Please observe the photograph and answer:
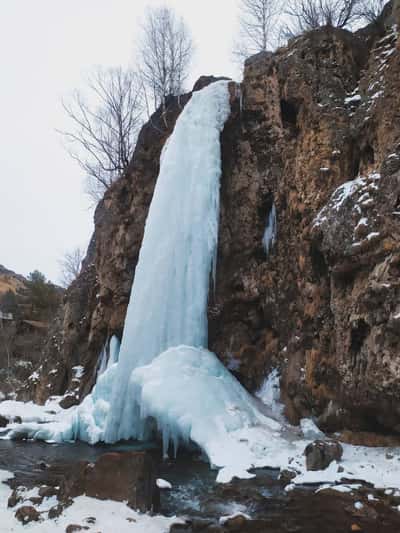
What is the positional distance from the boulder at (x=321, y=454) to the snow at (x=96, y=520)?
7.24 feet

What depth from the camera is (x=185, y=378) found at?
859 centimetres

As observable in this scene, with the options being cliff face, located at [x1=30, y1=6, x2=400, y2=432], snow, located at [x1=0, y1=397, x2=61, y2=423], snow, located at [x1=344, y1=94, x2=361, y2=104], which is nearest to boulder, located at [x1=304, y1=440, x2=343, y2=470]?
cliff face, located at [x1=30, y1=6, x2=400, y2=432]

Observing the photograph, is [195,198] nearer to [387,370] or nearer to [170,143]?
[170,143]

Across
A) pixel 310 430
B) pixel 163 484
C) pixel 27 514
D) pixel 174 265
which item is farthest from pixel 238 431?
pixel 27 514

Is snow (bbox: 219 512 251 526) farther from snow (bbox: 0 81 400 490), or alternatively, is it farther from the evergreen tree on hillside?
the evergreen tree on hillside

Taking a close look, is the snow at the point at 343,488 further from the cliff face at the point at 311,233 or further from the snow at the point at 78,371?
the snow at the point at 78,371

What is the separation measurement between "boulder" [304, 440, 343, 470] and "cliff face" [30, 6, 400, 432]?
936 mm

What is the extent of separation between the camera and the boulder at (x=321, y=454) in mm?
5879

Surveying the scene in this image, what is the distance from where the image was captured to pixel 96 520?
166 inches

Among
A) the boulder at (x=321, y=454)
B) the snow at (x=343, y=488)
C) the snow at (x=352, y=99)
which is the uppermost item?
the snow at (x=352, y=99)

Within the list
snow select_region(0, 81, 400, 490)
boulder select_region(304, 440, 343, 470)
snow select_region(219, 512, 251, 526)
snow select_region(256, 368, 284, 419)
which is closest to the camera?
snow select_region(219, 512, 251, 526)

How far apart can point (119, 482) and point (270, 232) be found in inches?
260

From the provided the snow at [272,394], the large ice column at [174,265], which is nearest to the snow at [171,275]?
the large ice column at [174,265]

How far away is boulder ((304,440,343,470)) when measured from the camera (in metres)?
5.88
